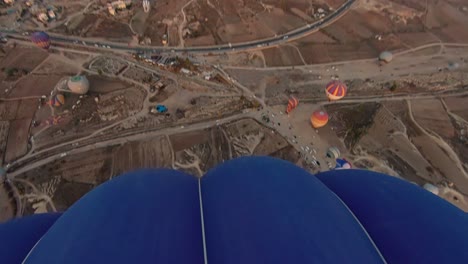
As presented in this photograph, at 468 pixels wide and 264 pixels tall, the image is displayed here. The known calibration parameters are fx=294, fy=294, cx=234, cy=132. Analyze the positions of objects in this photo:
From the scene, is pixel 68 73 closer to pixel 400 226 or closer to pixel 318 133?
pixel 318 133

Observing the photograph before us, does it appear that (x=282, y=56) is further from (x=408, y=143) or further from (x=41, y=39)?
(x=41, y=39)

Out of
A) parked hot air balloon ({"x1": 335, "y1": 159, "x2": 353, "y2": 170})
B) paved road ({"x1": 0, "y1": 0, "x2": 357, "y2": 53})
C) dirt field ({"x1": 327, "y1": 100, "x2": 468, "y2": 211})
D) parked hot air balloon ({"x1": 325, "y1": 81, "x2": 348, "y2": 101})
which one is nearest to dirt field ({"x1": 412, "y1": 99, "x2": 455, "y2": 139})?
dirt field ({"x1": 327, "y1": 100, "x2": 468, "y2": 211})

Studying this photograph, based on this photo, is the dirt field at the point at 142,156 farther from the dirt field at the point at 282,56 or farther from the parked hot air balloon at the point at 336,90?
the parked hot air balloon at the point at 336,90

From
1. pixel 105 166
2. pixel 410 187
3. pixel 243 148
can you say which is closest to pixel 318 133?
pixel 243 148

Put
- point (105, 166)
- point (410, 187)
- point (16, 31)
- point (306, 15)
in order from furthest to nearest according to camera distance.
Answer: point (306, 15) → point (16, 31) → point (105, 166) → point (410, 187)

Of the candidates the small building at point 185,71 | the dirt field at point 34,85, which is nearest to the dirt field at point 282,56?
the small building at point 185,71

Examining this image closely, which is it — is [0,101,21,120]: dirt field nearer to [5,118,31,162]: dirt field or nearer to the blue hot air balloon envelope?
[5,118,31,162]: dirt field
